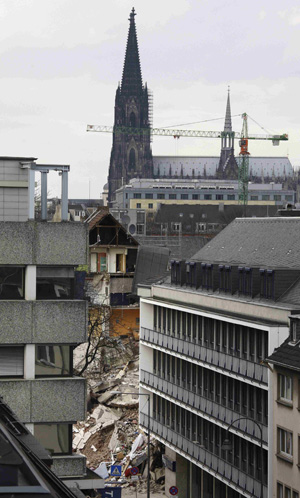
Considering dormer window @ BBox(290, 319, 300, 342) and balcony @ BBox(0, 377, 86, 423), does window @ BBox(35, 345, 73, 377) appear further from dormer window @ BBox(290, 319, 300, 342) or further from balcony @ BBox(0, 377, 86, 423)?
dormer window @ BBox(290, 319, 300, 342)

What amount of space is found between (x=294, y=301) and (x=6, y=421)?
1429 inches

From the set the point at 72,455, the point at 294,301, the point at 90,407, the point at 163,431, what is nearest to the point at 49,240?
the point at 72,455

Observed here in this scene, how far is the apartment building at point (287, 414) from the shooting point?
46594 millimetres

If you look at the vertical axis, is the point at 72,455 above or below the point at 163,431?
above

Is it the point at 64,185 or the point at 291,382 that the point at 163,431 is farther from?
the point at 64,185

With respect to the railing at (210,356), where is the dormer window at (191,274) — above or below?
above

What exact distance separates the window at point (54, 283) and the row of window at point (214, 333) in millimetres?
19863

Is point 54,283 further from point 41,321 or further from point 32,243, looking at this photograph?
point 32,243

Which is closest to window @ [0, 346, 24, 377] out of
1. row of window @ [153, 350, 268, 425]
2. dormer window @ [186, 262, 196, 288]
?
row of window @ [153, 350, 268, 425]

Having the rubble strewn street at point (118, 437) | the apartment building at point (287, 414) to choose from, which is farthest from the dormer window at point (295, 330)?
the rubble strewn street at point (118, 437)

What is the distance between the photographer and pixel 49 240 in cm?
3306

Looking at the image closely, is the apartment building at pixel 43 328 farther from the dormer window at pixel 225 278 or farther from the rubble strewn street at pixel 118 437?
the dormer window at pixel 225 278

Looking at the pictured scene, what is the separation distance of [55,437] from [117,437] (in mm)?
38996

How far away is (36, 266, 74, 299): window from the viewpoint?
110ft
